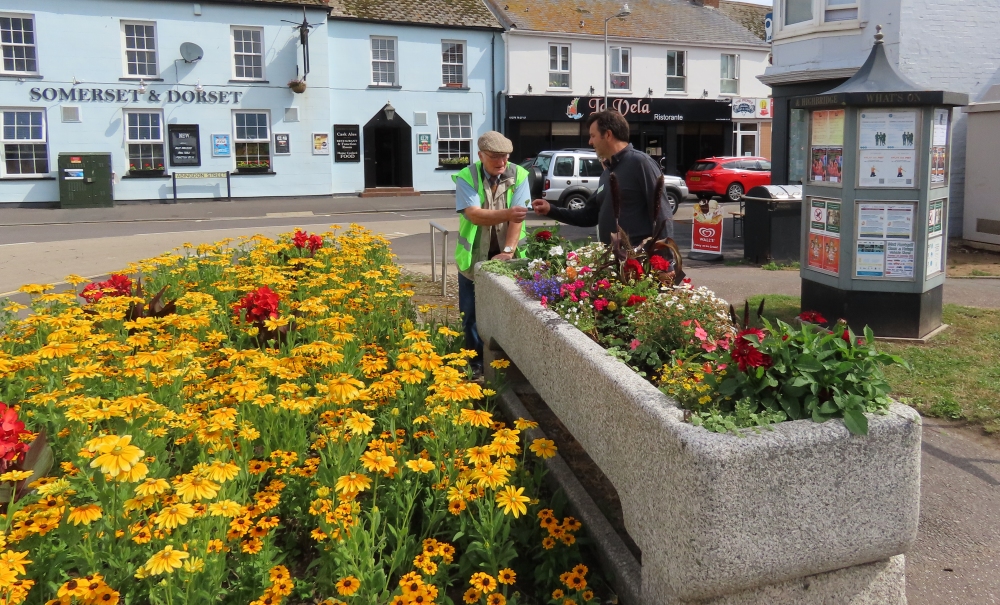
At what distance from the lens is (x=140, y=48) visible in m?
26.8

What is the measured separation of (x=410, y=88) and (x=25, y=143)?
12289 millimetres

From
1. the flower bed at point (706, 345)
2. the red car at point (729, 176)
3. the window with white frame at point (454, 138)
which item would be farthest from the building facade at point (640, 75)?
the flower bed at point (706, 345)

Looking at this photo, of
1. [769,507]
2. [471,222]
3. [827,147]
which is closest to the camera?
[769,507]

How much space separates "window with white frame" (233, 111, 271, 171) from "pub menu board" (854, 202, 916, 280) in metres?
24.2

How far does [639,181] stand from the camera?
17.1 feet

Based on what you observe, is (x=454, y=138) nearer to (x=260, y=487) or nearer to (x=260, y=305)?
(x=260, y=305)

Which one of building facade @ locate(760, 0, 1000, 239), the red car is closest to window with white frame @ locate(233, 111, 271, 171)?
the red car

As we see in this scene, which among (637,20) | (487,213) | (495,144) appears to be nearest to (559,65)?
(637,20)

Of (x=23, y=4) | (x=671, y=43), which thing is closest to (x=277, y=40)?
(x=23, y=4)

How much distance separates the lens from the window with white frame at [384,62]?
30.4 metres

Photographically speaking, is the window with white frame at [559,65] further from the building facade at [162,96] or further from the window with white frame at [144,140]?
the window with white frame at [144,140]

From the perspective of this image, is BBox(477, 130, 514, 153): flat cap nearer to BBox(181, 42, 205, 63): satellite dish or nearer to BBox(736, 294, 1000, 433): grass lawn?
BBox(736, 294, 1000, 433): grass lawn

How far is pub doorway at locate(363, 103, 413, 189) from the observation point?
30375 millimetres

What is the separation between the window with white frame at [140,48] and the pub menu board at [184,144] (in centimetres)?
179
